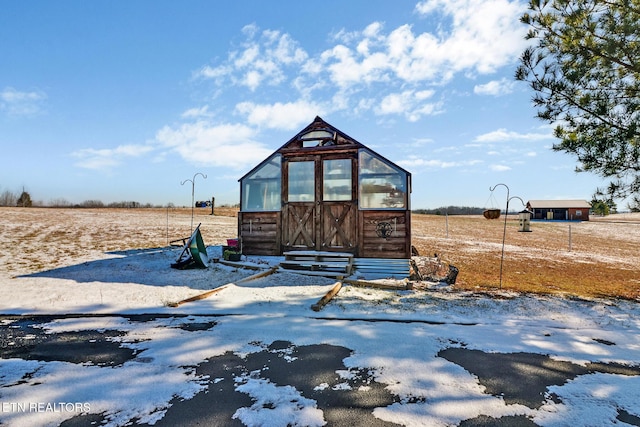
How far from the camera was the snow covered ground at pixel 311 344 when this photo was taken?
331cm

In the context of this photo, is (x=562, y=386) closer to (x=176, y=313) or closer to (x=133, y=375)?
(x=133, y=375)

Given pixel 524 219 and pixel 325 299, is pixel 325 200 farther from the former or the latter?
pixel 524 219

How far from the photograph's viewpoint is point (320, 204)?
12484 mm

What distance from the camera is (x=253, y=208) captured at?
1335 cm

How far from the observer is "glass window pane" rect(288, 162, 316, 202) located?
12.7 meters

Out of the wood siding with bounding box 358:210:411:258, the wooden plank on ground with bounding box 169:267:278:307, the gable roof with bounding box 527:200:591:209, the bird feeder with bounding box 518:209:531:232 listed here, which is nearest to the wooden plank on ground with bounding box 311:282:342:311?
the wooden plank on ground with bounding box 169:267:278:307

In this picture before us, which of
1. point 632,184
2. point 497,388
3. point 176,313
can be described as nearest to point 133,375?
point 176,313

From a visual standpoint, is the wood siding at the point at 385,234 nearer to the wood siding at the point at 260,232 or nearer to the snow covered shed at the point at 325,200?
the snow covered shed at the point at 325,200

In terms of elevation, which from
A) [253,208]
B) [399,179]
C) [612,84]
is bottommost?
[253,208]

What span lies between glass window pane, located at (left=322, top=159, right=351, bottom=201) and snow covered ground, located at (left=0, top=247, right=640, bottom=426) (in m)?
4.00

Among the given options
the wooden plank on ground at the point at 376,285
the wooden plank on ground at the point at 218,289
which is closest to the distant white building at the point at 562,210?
the wooden plank on ground at the point at 376,285

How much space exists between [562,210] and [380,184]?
226 ft

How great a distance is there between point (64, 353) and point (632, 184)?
43.2 ft

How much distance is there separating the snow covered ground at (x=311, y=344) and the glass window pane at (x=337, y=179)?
13.1ft
